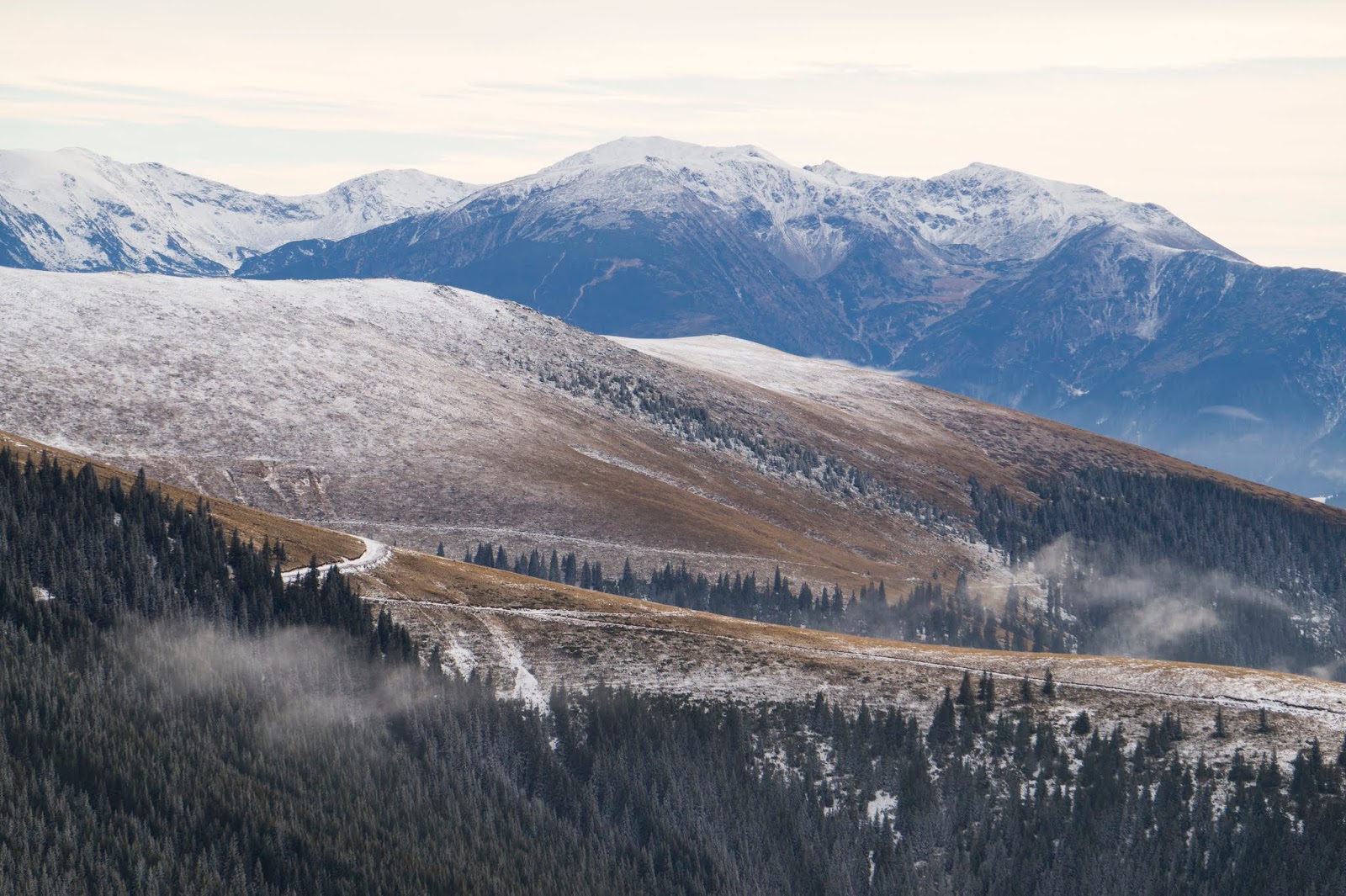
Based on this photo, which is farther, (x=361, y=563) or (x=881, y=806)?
(x=361, y=563)

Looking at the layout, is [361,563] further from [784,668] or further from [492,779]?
[784,668]

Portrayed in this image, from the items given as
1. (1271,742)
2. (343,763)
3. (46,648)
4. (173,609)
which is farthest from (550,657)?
(1271,742)

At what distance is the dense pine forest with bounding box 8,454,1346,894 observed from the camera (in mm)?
117750

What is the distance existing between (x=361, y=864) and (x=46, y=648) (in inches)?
1513

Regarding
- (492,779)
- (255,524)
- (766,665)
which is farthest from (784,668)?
(255,524)

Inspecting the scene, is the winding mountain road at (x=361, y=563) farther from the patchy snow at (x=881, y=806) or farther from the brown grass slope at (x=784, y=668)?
the patchy snow at (x=881, y=806)

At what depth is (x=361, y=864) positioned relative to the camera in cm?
11806

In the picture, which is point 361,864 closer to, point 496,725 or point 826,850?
point 496,725

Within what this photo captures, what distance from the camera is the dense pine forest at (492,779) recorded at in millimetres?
117750

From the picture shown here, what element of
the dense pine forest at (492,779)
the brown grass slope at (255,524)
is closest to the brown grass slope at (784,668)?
the dense pine forest at (492,779)

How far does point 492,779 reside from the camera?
13000 cm

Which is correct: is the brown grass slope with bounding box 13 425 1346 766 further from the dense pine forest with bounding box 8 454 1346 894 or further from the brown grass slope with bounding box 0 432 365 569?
the dense pine forest with bounding box 8 454 1346 894

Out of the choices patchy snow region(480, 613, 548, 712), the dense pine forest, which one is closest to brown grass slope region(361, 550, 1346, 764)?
patchy snow region(480, 613, 548, 712)

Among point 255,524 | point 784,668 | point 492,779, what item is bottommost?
point 492,779
